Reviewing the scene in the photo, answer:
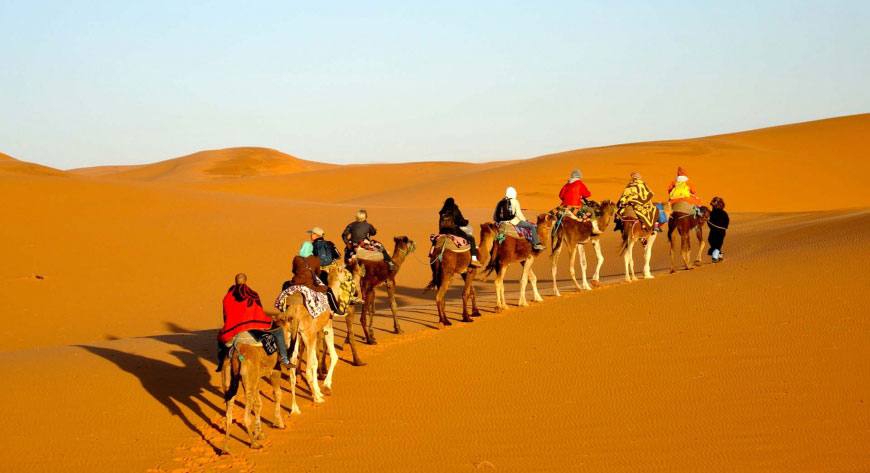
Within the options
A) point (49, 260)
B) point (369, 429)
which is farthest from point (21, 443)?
point (49, 260)

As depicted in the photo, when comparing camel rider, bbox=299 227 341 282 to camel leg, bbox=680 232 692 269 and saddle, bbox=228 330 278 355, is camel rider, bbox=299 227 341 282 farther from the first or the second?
camel leg, bbox=680 232 692 269

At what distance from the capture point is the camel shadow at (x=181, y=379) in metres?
13.6

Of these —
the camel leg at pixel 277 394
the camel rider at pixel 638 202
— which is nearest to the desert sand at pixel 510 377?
the camel leg at pixel 277 394

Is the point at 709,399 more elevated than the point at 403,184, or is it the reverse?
the point at 403,184

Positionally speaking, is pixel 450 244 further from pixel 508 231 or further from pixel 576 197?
pixel 576 197

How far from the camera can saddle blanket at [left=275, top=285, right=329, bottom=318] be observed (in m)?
13.3

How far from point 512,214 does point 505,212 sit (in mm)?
153

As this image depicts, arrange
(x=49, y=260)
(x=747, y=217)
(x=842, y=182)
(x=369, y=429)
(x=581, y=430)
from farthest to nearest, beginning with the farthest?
(x=842, y=182), (x=747, y=217), (x=49, y=260), (x=369, y=429), (x=581, y=430)

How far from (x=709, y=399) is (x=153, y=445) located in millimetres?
6860

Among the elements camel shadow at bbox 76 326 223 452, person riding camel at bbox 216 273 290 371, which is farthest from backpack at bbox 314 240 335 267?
person riding camel at bbox 216 273 290 371

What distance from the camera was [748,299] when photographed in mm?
17359

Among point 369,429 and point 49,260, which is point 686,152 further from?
point 369,429

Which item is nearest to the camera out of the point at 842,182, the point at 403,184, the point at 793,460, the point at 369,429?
the point at 793,460

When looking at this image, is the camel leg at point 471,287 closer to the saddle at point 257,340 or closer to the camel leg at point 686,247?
the camel leg at point 686,247
